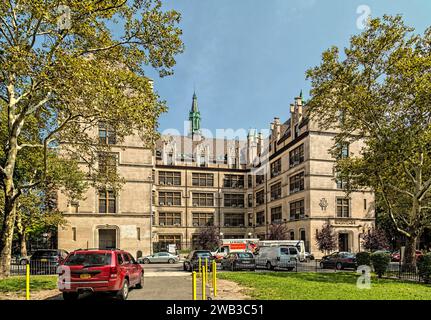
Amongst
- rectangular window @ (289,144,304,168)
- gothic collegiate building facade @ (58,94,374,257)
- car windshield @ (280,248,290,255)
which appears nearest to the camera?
car windshield @ (280,248,290,255)

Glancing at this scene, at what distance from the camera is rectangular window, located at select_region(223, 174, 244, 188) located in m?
76.7

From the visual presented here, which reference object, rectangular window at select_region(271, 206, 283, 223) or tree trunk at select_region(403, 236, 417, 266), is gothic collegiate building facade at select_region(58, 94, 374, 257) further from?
tree trunk at select_region(403, 236, 417, 266)

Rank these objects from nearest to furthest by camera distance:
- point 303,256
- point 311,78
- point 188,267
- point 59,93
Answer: point 59,93
point 311,78
point 188,267
point 303,256

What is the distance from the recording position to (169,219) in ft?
233

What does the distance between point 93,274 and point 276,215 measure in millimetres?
52950

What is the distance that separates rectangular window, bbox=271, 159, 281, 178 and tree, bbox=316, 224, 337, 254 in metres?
15.8

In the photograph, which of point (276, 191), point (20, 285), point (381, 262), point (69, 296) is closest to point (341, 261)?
point (381, 262)

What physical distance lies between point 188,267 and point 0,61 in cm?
1974

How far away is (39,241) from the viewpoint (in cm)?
6762

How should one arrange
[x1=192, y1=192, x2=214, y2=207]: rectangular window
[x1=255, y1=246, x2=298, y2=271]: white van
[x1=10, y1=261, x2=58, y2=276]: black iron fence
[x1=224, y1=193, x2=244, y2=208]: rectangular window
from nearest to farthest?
1. [x1=10, y1=261, x2=58, y2=276]: black iron fence
2. [x1=255, y1=246, x2=298, y2=271]: white van
3. [x1=192, y1=192, x2=214, y2=207]: rectangular window
4. [x1=224, y1=193, x2=244, y2=208]: rectangular window

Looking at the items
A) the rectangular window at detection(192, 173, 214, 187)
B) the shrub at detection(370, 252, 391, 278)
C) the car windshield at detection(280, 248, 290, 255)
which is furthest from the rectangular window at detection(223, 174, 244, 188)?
the shrub at detection(370, 252, 391, 278)

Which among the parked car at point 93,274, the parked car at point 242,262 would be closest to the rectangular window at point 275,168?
the parked car at point 242,262

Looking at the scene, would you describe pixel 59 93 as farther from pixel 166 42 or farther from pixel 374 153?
pixel 374 153

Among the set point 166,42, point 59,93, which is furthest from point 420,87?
point 59,93
